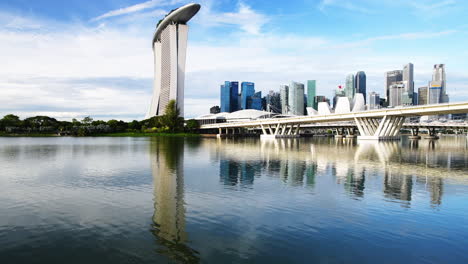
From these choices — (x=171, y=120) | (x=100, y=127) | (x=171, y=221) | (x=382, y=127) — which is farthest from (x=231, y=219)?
(x=100, y=127)

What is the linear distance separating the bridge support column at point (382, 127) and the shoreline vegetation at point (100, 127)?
80601 millimetres

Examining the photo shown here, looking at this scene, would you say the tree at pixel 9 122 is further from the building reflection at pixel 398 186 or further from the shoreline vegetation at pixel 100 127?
the building reflection at pixel 398 186

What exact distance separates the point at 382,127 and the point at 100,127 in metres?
119

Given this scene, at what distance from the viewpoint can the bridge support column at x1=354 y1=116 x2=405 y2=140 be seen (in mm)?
93188

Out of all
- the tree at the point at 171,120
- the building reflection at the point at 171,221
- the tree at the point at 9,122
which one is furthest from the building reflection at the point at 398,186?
the tree at the point at 9,122

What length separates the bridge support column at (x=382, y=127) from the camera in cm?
9319

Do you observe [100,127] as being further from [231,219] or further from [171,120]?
[231,219]

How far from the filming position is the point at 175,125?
160875 millimetres

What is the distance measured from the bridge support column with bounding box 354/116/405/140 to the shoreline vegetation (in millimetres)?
80601

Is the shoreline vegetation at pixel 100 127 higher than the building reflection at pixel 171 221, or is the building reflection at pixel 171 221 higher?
the shoreline vegetation at pixel 100 127

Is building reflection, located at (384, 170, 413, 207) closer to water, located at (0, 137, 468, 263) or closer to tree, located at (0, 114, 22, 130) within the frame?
water, located at (0, 137, 468, 263)

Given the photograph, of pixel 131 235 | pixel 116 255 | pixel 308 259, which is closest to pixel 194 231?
pixel 131 235

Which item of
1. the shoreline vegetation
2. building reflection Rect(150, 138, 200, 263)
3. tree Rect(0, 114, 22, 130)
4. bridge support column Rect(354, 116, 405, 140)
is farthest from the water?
tree Rect(0, 114, 22, 130)

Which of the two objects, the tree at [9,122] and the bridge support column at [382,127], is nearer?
the bridge support column at [382,127]
